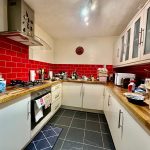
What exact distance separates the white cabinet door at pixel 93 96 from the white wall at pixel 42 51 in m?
1.32

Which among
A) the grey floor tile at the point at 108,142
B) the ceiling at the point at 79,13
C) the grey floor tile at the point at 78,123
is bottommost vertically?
the grey floor tile at the point at 108,142

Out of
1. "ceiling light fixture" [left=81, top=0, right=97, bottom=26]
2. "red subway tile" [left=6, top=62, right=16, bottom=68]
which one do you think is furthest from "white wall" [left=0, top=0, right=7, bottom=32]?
"ceiling light fixture" [left=81, top=0, right=97, bottom=26]

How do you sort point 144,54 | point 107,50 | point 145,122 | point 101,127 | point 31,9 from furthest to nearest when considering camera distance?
point 107,50 → point 101,127 → point 31,9 → point 144,54 → point 145,122

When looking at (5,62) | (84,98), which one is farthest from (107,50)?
(5,62)

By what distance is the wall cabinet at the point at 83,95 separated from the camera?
2.77 metres

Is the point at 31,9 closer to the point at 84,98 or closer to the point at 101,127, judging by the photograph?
the point at 84,98

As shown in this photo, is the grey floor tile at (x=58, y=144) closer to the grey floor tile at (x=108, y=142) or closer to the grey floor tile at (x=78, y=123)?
the grey floor tile at (x=78, y=123)

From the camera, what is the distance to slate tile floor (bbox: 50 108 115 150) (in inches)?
64.2

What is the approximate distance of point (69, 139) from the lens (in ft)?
5.76

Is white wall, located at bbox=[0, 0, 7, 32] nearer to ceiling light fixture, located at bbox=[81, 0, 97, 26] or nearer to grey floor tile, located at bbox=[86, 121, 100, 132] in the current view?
ceiling light fixture, located at bbox=[81, 0, 97, 26]

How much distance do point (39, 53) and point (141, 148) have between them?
2572mm

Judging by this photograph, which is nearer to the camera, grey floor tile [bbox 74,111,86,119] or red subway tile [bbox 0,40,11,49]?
red subway tile [bbox 0,40,11,49]

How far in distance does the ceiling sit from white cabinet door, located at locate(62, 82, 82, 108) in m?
1.44

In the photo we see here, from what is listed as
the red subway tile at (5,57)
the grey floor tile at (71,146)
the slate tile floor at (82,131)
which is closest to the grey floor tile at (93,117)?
the slate tile floor at (82,131)
